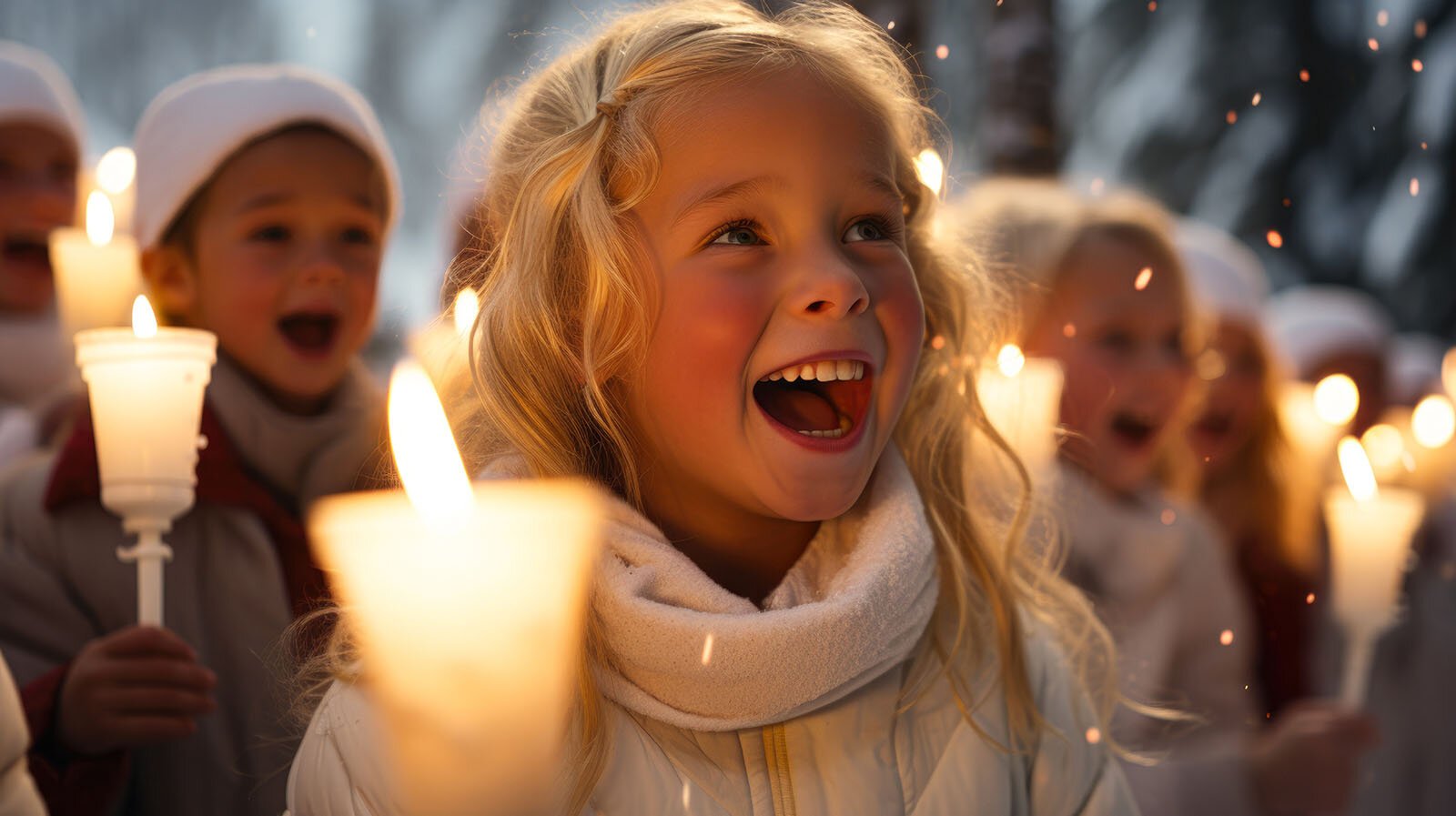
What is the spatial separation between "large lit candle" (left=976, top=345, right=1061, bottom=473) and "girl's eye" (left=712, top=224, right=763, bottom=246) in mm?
666

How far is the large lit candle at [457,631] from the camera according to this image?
0.62 metres

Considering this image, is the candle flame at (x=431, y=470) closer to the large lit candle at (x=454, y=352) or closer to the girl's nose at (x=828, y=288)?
the girl's nose at (x=828, y=288)

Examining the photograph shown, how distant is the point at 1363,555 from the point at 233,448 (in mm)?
1507

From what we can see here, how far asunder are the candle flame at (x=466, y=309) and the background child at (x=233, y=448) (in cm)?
28

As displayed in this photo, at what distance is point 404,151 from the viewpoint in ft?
14.6

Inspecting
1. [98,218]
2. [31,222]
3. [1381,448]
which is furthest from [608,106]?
[1381,448]

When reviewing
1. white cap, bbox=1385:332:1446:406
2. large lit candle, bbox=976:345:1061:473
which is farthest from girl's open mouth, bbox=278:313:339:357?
white cap, bbox=1385:332:1446:406

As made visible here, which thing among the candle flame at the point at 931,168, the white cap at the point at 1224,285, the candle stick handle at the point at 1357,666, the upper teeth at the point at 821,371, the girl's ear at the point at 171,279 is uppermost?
the candle flame at the point at 931,168

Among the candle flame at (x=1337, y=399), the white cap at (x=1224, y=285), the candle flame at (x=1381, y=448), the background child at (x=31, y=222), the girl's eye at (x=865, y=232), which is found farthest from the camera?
the candle flame at (x=1381, y=448)

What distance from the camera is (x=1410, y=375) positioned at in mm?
4582

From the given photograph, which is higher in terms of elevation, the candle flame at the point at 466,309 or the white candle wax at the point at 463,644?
the white candle wax at the point at 463,644

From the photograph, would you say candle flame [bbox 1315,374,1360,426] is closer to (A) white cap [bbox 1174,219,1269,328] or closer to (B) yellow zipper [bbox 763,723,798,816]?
(A) white cap [bbox 1174,219,1269,328]

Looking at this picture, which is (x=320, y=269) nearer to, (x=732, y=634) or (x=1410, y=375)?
(x=732, y=634)

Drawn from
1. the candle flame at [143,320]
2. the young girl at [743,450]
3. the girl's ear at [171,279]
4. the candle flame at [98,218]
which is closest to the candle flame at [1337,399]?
the young girl at [743,450]
